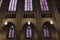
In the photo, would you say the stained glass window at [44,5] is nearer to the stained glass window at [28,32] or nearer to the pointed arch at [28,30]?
the pointed arch at [28,30]

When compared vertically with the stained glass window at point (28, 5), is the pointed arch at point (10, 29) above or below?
below

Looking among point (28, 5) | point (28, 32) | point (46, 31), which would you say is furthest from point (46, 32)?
point (28, 5)

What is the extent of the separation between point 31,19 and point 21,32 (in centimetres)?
181

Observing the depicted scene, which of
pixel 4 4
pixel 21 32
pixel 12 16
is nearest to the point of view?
pixel 21 32

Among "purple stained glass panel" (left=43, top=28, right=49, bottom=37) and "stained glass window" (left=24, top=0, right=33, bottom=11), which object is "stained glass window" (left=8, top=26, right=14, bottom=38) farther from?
"purple stained glass panel" (left=43, top=28, right=49, bottom=37)

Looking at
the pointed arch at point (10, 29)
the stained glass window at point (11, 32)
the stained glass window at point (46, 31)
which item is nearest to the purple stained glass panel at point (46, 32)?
the stained glass window at point (46, 31)

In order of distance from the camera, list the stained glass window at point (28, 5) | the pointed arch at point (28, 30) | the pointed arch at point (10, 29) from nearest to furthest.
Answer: the pointed arch at point (28, 30)
the pointed arch at point (10, 29)
the stained glass window at point (28, 5)

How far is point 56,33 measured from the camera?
1398cm

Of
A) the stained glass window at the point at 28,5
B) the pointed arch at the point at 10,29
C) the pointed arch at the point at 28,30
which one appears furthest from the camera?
A: the stained glass window at the point at 28,5

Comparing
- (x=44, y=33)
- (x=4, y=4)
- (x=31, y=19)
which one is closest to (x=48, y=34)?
(x=44, y=33)

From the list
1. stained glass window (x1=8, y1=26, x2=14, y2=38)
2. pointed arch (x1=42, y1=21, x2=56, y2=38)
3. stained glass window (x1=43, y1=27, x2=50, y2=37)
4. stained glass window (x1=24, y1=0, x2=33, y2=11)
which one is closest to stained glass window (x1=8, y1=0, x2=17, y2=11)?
stained glass window (x1=24, y1=0, x2=33, y2=11)

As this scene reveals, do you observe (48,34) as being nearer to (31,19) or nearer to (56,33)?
(56,33)

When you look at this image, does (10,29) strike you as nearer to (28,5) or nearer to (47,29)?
(28,5)

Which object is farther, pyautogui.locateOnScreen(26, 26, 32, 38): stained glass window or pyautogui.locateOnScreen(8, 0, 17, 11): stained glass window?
pyautogui.locateOnScreen(8, 0, 17, 11): stained glass window
